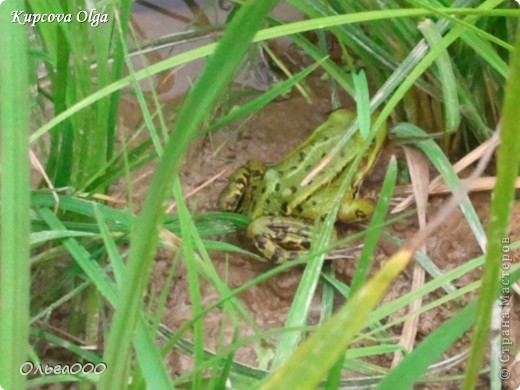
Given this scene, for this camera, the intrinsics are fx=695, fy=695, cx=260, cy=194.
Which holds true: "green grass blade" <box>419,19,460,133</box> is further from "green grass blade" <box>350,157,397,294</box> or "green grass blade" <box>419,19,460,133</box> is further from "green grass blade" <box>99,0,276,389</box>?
"green grass blade" <box>99,0,276,389</box>

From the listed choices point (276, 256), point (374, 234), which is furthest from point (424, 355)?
point (276, 256)

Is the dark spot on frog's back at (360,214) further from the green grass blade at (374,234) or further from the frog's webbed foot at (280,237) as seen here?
the green grass blade at (374,234)

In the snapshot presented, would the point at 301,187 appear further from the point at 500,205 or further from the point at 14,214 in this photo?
the point at 500,205

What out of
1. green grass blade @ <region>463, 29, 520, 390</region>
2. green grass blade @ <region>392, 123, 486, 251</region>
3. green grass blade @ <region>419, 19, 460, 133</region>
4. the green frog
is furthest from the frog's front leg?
green grass blade @ <region>463, 29, 520, 390</region>

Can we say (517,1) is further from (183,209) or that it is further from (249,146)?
(183,209)

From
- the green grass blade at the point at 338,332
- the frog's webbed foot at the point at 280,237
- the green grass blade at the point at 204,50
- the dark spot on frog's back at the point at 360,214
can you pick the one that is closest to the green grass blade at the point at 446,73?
the green grass blade at the point at 204,50
